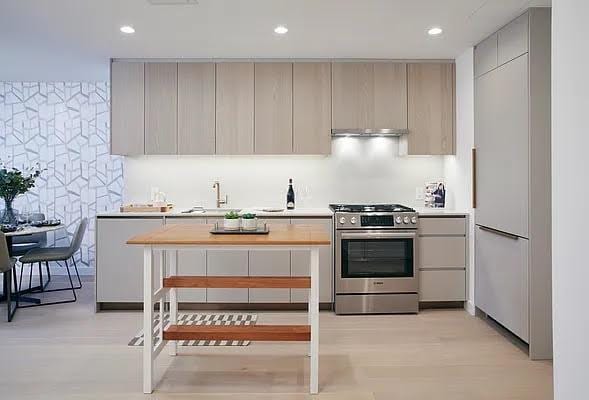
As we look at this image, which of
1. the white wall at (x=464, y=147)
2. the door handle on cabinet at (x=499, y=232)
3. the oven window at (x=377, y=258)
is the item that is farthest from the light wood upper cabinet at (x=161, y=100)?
the door handle on cabinet at (x=499, y=232)

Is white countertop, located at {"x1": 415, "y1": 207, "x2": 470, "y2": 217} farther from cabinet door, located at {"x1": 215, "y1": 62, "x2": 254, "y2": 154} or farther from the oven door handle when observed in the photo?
cabinet door, located at {"x1": 215, "y1": 62, "x2": 254, "y2": 154}

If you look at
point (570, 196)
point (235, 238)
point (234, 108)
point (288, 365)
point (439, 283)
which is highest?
point (234, 108)

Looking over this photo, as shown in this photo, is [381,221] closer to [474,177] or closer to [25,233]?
[474,177]

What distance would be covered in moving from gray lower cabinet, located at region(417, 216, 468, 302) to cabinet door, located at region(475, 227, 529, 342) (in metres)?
0.23

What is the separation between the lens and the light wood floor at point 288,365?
2.94 metres

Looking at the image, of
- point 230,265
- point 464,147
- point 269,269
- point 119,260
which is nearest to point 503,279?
point 464,147

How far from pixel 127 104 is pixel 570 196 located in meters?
4.20

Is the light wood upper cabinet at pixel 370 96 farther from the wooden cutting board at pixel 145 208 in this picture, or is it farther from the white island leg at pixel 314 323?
the white island leg at pixel 314 323

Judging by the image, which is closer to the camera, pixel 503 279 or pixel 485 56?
pixel 503 279

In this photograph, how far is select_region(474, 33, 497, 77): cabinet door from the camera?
4.07 meters

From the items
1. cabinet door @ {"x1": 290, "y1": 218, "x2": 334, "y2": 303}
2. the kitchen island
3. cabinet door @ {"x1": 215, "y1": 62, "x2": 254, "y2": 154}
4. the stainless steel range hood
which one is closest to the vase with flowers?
cabinet door @ {"x1": 215, "y1": 62, "x2": 254, "y2": 154}

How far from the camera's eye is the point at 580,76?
1.81 metres

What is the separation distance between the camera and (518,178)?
3.64 metres

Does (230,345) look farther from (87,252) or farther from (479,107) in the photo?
(87,252)
